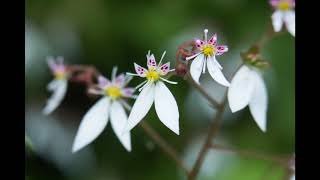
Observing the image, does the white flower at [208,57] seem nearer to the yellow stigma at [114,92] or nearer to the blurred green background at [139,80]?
the yellow stigma at [114,92]

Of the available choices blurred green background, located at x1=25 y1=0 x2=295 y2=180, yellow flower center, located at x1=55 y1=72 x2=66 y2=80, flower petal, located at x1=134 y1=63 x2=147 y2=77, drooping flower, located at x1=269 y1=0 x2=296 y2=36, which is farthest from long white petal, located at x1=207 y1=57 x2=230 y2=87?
blurred green background, located at x1=25 y1=0 x2=295 y2=180

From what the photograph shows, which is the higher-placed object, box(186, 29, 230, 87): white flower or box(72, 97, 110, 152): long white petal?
box(186, 29, 230, 87): white flower

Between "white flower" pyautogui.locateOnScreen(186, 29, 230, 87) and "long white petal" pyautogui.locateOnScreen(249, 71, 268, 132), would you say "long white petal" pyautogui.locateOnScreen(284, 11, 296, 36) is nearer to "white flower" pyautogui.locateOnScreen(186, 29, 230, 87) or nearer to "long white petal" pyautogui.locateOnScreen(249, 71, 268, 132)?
"long white petal" pyautogui.locateOnScreen(249, 71, 268, 132)

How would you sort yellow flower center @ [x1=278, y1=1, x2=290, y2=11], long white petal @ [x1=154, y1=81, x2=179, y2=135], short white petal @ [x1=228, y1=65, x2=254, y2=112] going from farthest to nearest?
yellow flower center @ [x1=278, y1=1, x2=290, y2=11] → short white petal @ [x1=228, y1=65, x2=254, y2=112] → long white petal @ [x1=154, y1=81, x2=179, y2=135]

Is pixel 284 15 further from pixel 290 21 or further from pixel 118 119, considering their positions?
pixel 118 119

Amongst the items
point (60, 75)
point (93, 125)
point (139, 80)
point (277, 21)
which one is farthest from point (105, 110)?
point (139, 80)

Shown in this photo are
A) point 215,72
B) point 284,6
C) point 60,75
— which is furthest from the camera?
point 60,75
